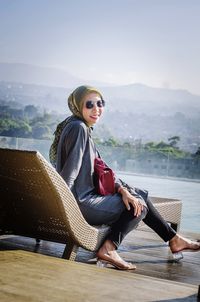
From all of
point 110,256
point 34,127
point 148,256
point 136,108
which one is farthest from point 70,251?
point 136,108

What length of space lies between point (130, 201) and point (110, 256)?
276mm

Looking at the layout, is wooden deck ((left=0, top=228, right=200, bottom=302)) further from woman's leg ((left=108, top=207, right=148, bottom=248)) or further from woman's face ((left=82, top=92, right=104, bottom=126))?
woman's face ((left=82, top=92, right=104, bottom=126))

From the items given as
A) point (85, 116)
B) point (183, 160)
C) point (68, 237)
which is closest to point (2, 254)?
point (68, 237)

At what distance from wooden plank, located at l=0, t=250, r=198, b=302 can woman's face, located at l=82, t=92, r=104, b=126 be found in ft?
2.82

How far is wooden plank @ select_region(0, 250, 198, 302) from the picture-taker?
1.30 metres

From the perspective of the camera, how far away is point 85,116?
2.38 meters

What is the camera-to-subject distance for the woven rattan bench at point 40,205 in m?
1.98

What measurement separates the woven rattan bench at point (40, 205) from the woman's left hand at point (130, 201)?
161mm

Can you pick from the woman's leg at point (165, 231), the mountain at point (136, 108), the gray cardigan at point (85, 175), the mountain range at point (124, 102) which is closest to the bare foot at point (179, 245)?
the woman's leg at point (165, 231)

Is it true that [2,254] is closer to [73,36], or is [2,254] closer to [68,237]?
[68,237]

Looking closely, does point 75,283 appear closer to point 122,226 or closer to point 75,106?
point 122,226

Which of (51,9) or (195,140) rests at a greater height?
(51,9)

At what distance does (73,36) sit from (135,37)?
7.94ft

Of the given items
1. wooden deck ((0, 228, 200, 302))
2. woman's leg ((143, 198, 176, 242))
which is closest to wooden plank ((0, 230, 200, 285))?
wooden deck ((0, 228, 200, 302))
